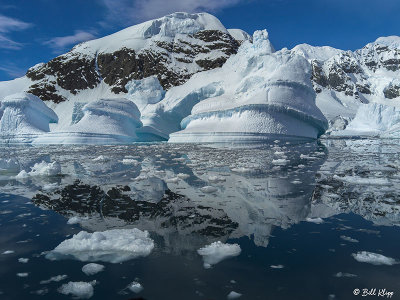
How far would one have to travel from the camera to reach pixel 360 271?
203cm

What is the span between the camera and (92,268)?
2.11 meters

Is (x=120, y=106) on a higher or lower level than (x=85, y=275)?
higher

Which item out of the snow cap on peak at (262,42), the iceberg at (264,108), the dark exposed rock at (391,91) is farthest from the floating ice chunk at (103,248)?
the dark exposed rock at (391,91)

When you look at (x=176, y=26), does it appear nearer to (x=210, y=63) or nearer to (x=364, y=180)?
(x=210, y=63)

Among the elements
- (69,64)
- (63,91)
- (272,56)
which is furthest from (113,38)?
(272,56)

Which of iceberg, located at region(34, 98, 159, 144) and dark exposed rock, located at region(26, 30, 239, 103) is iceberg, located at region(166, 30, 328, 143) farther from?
dark exposed rock, located at region(26, 30, 239, 103)

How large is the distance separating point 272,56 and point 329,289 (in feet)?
60.9

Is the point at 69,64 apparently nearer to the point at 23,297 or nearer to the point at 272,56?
the point at 272,56

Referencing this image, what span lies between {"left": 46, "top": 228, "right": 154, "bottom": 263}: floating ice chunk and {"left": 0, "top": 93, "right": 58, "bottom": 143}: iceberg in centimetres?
2143

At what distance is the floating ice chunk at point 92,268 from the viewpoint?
207cm

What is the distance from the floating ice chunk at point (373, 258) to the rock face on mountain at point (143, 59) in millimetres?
58837

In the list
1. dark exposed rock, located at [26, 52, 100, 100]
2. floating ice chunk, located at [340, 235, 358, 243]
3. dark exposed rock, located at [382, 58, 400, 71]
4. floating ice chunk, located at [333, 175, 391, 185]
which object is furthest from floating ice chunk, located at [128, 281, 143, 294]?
dark exposed rock, located at [382, 58, 400, 71]

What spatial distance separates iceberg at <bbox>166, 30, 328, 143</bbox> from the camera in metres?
15.6
